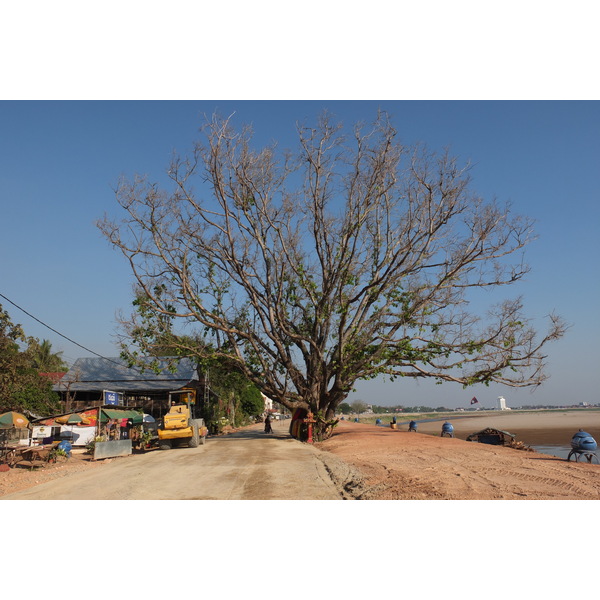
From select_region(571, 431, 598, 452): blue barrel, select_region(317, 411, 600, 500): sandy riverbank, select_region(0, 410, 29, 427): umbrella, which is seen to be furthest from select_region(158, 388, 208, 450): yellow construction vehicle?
select_region(571, 431, 598, 452): blue barrel

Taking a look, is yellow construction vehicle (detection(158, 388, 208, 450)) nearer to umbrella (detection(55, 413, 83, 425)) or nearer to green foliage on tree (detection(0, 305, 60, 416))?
umbrella (detection(55, 413, 83, 425))

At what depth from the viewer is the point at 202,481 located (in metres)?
11.5

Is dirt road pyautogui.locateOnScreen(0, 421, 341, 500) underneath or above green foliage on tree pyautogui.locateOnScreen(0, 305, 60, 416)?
underneath

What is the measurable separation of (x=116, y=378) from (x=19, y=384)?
38.5ft

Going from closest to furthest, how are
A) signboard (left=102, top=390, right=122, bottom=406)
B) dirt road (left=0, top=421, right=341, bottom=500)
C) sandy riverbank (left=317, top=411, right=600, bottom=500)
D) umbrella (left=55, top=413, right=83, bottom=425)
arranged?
sandy riverbank (left=317, top=411, right=600, bottom=500), dirt road (left=0, top=421, right=341, bottom=500), signboard (left=102, top=390, right=122, bottom=406), umbrella (left=55, top=413, right=83, bottom=425)

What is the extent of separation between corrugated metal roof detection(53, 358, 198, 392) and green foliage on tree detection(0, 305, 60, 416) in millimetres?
3611

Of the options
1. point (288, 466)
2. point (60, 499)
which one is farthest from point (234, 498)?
point (288, 466)

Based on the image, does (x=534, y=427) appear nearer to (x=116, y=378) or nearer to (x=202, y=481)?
(x=116, y=378)

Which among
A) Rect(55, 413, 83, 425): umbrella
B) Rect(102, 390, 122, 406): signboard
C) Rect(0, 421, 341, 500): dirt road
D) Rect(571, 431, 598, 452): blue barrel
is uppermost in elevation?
Rect(102, 390, 122, 406): signboard

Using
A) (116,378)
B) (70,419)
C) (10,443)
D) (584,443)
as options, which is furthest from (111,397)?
(584,443)

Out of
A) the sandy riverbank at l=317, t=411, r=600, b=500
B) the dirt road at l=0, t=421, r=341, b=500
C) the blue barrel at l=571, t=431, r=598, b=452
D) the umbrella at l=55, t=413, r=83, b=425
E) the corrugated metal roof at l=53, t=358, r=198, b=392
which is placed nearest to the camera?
the sandy riverbank at l=317, t=411, r=600, b=500

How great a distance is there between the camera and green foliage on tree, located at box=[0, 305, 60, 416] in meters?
26.4

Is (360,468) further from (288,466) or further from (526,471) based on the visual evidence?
(526,471)

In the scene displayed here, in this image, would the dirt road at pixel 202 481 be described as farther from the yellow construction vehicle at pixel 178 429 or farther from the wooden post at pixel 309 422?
the wooden post at pixel 309 422
